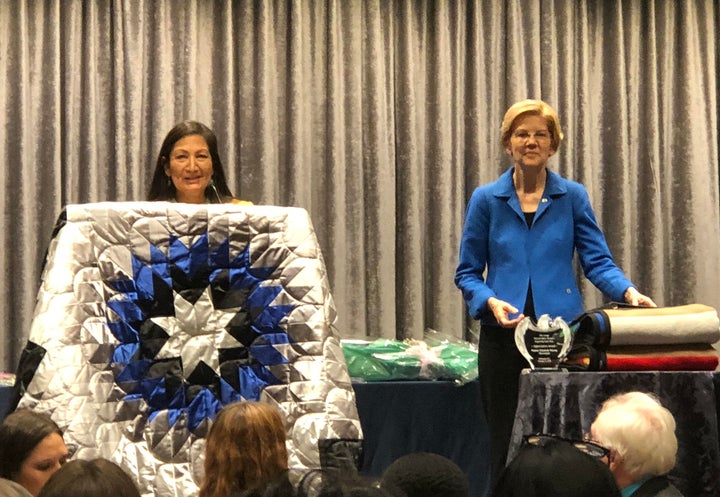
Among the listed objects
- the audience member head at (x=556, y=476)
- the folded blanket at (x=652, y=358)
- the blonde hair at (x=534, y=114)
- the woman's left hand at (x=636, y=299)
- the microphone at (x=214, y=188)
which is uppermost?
the blonde hair at (x=534, y=114)

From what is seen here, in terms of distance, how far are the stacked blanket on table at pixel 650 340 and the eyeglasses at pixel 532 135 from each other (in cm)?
61

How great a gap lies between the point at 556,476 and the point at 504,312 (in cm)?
135

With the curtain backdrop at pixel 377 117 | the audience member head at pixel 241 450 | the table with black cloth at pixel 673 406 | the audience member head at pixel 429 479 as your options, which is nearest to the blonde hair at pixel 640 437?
the table with black cloth at pixel 673 406

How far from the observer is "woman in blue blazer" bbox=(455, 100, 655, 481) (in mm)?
3092

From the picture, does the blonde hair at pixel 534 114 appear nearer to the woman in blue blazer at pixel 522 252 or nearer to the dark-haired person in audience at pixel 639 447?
the woman in blue blazer at pixel 522 252

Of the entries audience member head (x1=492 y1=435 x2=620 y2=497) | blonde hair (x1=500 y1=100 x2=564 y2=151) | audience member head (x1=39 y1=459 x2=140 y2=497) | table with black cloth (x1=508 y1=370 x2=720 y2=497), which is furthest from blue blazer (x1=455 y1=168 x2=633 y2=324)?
audience member head (x1=39 y1=459 x2=140 y2=497)

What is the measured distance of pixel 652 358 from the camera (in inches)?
105

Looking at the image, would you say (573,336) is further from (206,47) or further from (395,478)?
(206,47)

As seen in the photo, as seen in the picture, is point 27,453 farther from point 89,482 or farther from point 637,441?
point 637,441

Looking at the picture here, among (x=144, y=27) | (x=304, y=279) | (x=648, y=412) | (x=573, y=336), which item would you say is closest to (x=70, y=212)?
(x=304, y=279)

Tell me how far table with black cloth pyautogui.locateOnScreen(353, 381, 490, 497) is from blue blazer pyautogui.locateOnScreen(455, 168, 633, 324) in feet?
2.46

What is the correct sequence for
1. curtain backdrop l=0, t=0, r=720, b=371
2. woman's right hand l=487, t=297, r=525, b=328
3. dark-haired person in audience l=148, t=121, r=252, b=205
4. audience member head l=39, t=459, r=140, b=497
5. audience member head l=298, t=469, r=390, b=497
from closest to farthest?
audience member head l=298, t=469, r=390, b=497
audience member head l=39, t=459, r=140, b=497
woman's right hand l=487, t=297, r=525, b=328
dark-haired person in audience l=148, t=121, r=252, b=205
curtain backdrop l=0, t=0, r=720, b=371

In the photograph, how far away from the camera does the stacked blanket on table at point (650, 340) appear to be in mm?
2658

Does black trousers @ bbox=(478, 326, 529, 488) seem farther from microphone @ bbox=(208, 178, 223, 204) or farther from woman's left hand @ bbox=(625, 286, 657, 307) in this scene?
microphone @ bbox=(208, 178, 223, 204)
